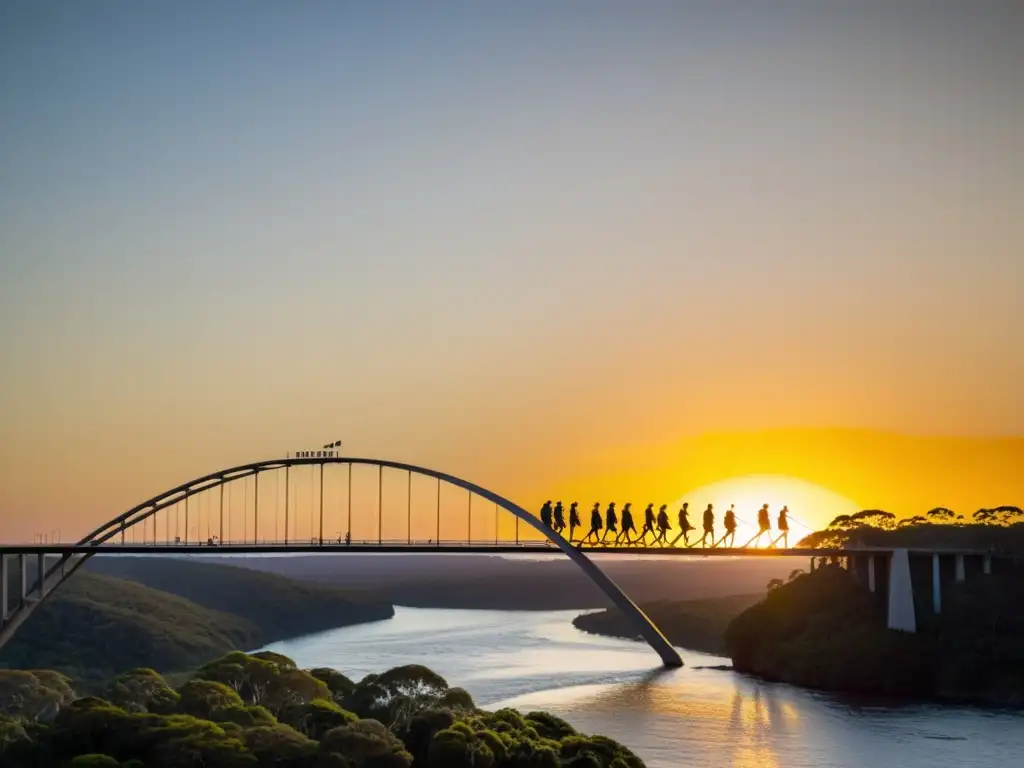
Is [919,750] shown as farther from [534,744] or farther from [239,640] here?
[239,640]

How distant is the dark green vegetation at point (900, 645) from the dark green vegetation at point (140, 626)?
157ft

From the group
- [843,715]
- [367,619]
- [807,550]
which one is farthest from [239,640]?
[843,715]

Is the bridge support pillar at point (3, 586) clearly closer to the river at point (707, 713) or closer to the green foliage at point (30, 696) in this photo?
the green foliage at point (30, 696)

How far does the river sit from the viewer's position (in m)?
55.5

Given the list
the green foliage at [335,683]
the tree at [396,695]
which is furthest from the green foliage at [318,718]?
the green foliage at [335,683]

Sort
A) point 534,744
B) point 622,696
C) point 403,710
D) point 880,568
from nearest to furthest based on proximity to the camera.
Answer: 1. point 534,744
2. point 403,710
3. point 622,696
4. point 880,568

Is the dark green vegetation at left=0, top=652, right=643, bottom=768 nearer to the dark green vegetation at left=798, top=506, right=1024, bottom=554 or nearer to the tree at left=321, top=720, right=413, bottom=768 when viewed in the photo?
the tree at left=321, top=720, right=413, bottom=768

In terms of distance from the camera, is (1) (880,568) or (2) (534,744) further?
(1) (880,568)

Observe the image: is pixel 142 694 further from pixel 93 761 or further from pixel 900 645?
pixel 900 645

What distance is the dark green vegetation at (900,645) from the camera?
74375mm

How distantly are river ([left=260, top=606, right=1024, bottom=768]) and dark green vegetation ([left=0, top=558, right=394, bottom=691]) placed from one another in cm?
1767

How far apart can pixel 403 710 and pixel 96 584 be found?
9573cm

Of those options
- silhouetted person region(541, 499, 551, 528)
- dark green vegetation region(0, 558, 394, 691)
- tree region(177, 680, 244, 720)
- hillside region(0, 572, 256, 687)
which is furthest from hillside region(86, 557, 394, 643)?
tree region(177, 680, 244, 720)

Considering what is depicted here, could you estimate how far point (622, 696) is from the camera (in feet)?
240
